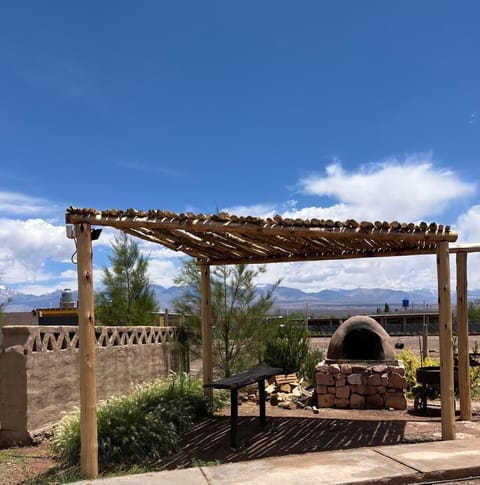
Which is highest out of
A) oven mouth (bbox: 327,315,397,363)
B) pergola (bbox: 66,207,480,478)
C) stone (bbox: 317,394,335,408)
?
pergola (bbox: 66,207,480,478)

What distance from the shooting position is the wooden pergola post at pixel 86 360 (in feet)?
20.1

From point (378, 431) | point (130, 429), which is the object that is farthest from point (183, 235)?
point (378, 431)

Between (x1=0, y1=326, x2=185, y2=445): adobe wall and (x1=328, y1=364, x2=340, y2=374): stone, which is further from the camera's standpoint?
(x1=328, y1=364, x2=340, y2=374): stone

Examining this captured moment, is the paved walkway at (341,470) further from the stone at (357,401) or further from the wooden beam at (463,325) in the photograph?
the stone at (357,401)

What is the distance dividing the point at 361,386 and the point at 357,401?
29 cm

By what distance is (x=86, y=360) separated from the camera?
6.26 metres

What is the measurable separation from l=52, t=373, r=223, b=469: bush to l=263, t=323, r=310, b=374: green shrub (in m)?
3.72

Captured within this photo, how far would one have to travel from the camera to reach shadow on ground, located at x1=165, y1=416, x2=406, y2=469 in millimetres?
7387

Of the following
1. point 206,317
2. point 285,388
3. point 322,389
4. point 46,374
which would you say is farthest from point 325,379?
point 46,374

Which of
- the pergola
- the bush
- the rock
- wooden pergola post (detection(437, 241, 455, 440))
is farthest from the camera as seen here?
the rock

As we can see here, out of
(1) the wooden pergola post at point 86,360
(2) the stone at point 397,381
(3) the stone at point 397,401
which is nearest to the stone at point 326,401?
(3) the stone at point 397,401

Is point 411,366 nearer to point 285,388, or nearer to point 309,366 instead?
point 309,366

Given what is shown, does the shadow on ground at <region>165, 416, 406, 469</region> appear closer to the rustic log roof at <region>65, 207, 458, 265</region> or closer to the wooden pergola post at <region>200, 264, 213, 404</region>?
the wooden pergola post at <region>200, 264, 213, 404</region>

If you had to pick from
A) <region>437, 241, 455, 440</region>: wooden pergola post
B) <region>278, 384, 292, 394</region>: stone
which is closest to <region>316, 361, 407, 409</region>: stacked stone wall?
<region>278, 384, 292, 394</region>: stone
